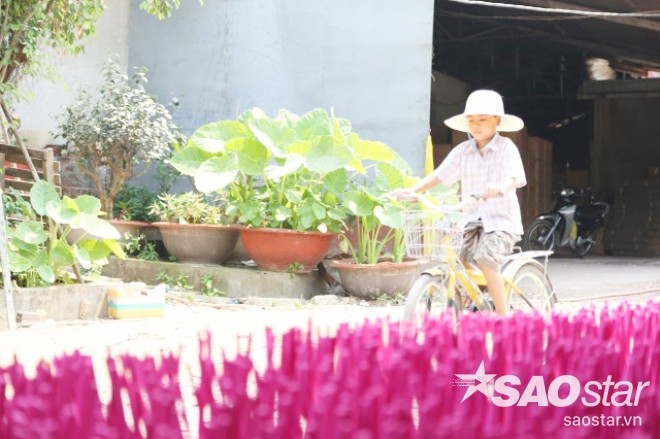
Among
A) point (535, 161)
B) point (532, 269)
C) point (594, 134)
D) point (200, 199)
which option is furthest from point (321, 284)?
point (594, 134)

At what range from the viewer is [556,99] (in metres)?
18.0

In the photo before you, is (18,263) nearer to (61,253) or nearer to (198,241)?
(61,253)

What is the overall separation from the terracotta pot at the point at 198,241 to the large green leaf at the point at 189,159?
519 millimetres

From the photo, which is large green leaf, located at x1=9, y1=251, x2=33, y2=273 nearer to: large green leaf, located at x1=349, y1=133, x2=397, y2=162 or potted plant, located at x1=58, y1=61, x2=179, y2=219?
potted plant, located at x1=58, y1=61, x2=179, y2=219

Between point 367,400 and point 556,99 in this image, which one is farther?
point 556,99

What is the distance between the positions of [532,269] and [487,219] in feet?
2.36

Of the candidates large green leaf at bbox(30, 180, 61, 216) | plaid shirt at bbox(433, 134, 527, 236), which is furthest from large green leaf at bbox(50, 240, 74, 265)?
plaid shirt at bbox(433, 134, 527, 236)

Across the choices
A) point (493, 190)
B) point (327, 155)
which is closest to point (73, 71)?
point (327, 155)

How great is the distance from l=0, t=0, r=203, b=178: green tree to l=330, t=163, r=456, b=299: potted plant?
92.2 inches

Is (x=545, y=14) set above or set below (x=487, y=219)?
above

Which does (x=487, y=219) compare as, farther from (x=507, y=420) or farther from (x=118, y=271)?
(x=118, y=271)

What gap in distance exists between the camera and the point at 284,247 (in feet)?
23.8

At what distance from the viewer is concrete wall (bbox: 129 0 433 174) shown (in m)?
8.61

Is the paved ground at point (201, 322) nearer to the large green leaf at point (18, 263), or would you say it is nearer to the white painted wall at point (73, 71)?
the large green leaf at point (18, 263)
